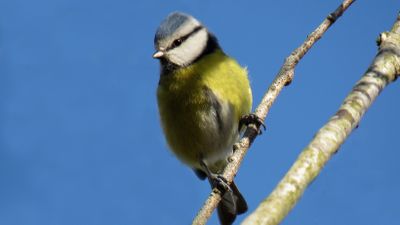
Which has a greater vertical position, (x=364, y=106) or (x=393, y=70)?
(x=393, y=70)

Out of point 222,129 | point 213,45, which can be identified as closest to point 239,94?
point 222,129

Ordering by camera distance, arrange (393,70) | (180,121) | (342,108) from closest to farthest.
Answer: (342,108)
(393,70)
(180,121)

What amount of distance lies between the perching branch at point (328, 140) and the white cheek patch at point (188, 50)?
1636 mm

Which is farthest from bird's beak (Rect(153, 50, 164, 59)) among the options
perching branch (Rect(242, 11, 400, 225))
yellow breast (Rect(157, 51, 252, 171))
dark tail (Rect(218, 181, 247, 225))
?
perching branch (Rect(242, 11, 400, 225))

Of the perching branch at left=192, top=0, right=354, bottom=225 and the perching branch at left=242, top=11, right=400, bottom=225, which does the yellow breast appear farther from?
the perching branch at left=242, top=11, right=400, bottom=225

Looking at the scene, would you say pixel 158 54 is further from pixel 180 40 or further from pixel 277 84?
pixel 277 84

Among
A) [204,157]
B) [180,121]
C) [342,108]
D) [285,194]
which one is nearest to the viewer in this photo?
[285,194]

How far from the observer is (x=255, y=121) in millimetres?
2785

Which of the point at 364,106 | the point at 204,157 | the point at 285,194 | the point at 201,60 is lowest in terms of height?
the point at 285,194

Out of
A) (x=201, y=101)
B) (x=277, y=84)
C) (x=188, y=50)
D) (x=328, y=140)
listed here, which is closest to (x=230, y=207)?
(x=201, y=101)

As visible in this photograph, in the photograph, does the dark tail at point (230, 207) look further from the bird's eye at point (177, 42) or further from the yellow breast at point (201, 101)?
the bird's eye at point (177, 42)

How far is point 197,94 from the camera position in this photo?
3.58m

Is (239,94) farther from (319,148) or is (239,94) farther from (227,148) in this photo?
(319,148)

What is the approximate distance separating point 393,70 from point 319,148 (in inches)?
28.8
